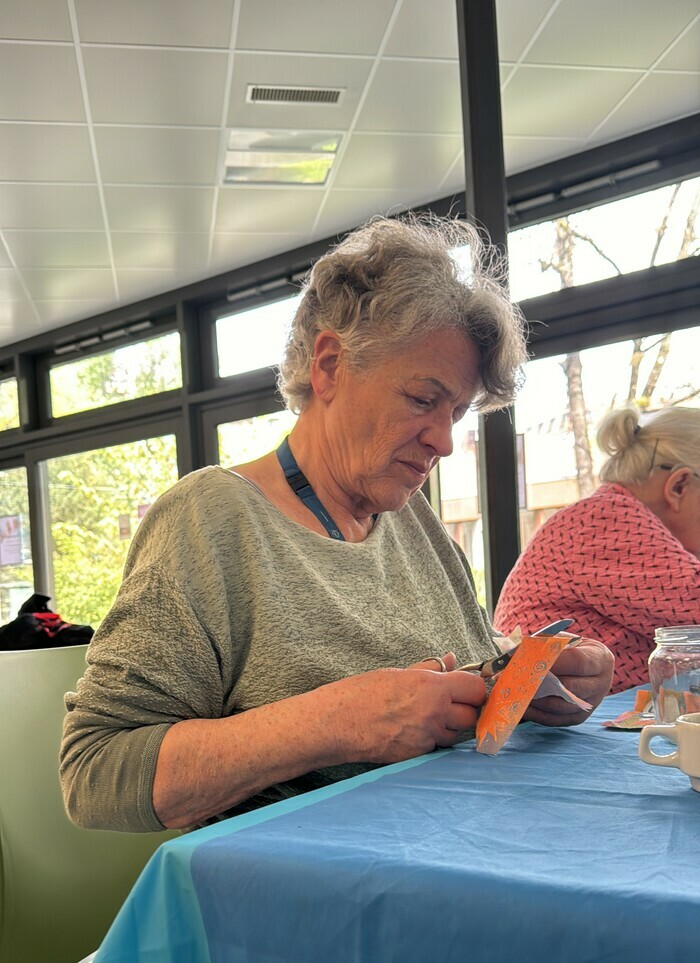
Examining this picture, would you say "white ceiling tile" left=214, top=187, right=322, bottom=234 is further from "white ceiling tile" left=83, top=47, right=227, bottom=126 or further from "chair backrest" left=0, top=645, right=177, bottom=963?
"chair backrest" left=0, top=645, right=177, bottom=963

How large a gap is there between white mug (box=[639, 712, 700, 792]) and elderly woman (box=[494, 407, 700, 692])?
101cm

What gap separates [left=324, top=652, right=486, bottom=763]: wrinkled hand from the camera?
0.91 metres

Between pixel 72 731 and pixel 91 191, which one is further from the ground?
pixel 91 191

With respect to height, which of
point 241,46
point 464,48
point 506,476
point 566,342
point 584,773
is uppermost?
point 241,46

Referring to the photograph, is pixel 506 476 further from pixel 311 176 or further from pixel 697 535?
pixel 311 176

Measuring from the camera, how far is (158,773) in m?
0.92

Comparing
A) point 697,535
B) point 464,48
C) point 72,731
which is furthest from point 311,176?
point 72,731

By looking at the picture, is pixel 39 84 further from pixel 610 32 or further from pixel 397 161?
pixel 610 32

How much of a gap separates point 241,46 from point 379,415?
2.26 metres

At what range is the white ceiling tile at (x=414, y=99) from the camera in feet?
10.6

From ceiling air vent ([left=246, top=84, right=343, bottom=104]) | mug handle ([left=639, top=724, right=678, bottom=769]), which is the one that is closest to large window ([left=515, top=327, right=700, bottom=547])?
ceiling air vent ([left=246, top=84, right=343, bottom=104])

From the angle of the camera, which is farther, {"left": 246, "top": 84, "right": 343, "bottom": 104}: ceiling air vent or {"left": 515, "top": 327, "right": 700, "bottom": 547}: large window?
{"left": 515, "top": 327, "right": 700, "bottom": 547}: large window

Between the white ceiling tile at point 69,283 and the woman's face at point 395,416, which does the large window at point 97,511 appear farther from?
the woman's face at point 395,416

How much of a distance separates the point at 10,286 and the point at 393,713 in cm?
482
